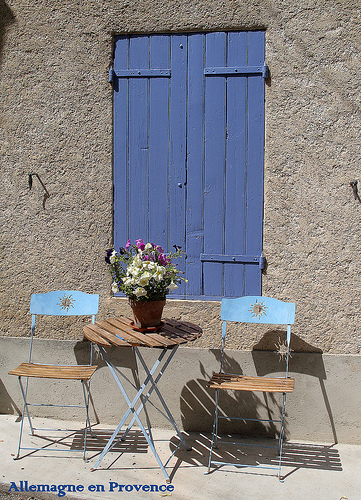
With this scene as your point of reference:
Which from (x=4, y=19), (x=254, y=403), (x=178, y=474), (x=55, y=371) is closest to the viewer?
(x=178, y=474)

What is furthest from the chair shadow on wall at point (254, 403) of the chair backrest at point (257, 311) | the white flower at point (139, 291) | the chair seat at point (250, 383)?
the white flower at point (139, 291)

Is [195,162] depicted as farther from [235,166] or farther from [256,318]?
[256,318]

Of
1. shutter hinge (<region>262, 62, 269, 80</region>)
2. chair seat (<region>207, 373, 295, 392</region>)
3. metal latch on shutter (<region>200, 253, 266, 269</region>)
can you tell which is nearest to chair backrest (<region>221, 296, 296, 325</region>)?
metal latch on shutter (<region>200, 253, 266, 269</region>)

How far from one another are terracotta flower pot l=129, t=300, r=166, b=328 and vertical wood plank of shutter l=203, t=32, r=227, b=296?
68cm

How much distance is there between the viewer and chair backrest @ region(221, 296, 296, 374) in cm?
330

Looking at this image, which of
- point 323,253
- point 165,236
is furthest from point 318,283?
point 165,236

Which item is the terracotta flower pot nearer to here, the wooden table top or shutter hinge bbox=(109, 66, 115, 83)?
the wooden table top

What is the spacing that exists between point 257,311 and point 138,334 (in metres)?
0.92

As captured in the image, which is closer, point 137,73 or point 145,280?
point 145,280

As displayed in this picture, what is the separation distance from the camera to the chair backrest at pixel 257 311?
330 centimetres

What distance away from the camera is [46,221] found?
3740mm

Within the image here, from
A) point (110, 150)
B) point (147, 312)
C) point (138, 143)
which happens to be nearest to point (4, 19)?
point (110, 150)

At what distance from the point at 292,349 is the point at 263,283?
53cm

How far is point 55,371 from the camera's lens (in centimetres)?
324
